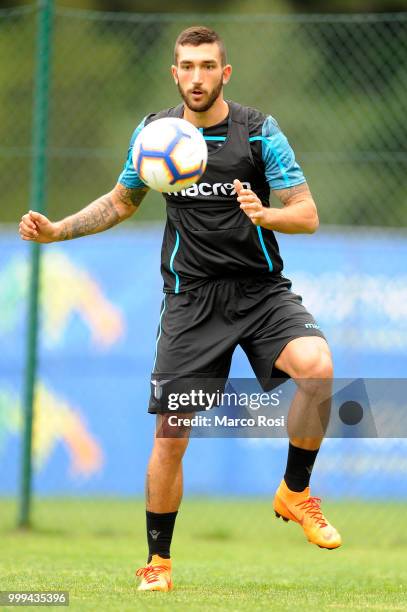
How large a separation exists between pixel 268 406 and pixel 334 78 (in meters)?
5.11

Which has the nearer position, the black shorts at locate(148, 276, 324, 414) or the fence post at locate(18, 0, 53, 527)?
the black shorts at locate(148, 276, 324, 414)

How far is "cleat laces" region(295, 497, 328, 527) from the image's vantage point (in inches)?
234

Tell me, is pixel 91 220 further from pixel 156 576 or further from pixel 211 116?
pixel 156 576

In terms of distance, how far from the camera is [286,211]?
5.86m

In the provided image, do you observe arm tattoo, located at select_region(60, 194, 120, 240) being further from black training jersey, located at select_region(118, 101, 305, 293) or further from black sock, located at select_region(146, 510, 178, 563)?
black sock, located at select_region(146, 510, 178, 563)

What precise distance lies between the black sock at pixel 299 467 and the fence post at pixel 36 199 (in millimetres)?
3913

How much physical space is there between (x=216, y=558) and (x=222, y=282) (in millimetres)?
2876

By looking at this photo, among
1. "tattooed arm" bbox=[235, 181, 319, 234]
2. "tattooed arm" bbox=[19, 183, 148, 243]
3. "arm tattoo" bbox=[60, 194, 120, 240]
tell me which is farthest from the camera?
"arm tattoo" bbox=[60, 194, 120, 240]

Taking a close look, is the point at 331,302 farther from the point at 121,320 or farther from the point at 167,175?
the point at 167,175

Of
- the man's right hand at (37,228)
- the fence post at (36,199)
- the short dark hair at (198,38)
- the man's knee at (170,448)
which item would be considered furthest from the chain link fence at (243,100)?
the man's knee at (170,448)

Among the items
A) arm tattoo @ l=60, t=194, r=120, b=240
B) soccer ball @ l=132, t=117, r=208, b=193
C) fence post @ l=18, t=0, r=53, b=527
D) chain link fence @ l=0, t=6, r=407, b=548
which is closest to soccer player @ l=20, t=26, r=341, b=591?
arm tattoo @ l=60, t=194, r=120, b=240

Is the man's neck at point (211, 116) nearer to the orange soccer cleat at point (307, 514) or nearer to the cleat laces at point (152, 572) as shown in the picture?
the orange soccer cleat at point (307, 514)

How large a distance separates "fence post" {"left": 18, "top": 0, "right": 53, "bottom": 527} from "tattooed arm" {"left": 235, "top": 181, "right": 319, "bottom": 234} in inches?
158

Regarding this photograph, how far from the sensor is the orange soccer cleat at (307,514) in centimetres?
586
